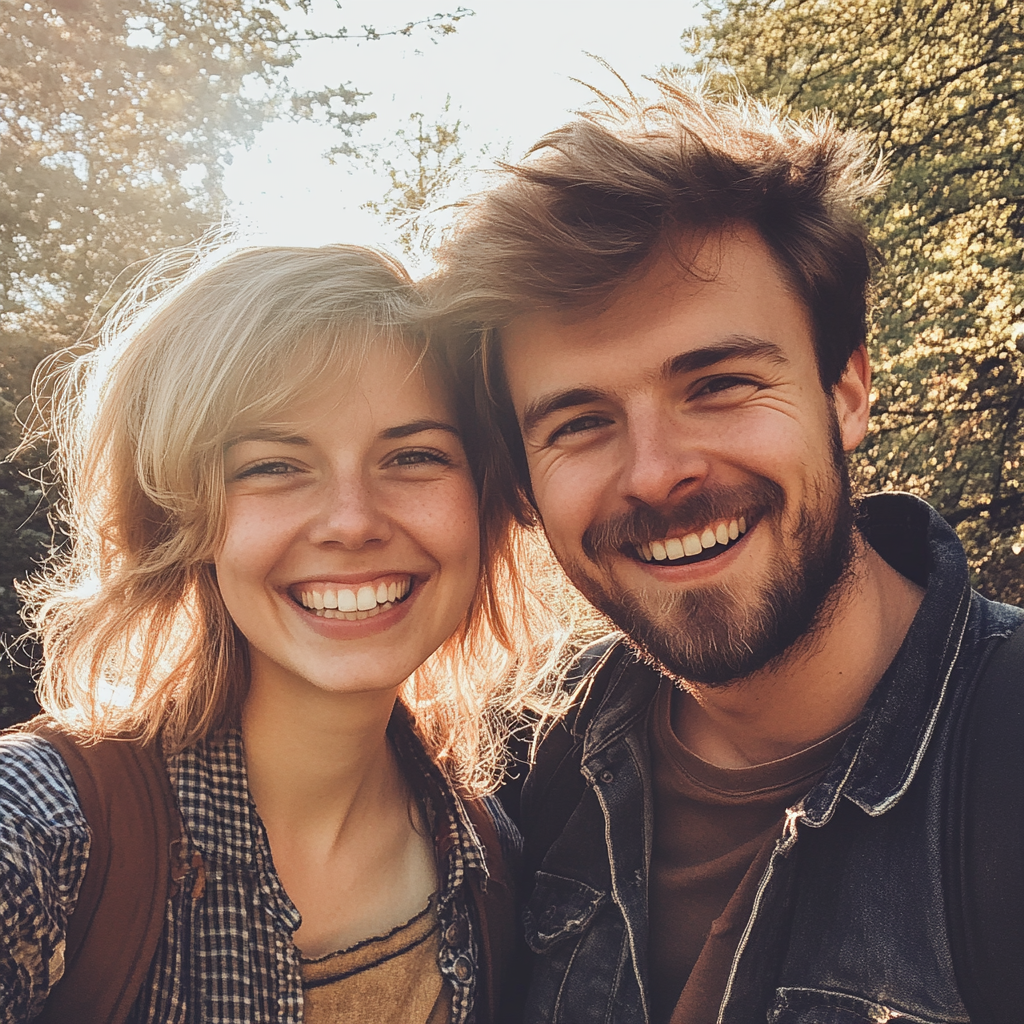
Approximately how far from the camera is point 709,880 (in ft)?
7.12

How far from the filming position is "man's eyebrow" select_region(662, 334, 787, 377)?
2189 mm

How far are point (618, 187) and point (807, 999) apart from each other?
6.40ft

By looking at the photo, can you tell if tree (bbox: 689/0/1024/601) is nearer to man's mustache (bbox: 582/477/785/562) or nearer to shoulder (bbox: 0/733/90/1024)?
man's mustache (bbox: 582/477/785/562)

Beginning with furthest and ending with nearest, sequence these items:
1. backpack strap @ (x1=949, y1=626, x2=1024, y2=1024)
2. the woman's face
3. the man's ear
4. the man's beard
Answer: the man's ear → the man's beard → the woman's face → backpack strap @ (x1=949, y1=626, x2=1024, y2=1024)

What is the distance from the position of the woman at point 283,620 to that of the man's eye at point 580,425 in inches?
10.8

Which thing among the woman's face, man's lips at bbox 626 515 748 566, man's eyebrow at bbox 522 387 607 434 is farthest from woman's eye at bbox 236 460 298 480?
man's lips at bbox 626 515 748 566

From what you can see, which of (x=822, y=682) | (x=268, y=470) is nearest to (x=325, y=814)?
(x=268, y=470)

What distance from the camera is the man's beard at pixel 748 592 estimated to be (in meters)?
2.20

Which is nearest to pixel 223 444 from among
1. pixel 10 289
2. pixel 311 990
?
pixel 311 990

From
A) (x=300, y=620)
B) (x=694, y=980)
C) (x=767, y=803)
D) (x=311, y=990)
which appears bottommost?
(x=311, y=990)

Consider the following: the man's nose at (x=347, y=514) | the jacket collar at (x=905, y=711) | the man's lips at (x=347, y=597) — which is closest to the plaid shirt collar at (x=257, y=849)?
the man's lips at (x=347, y=597)

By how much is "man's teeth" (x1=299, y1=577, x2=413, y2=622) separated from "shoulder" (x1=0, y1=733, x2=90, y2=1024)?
66cm

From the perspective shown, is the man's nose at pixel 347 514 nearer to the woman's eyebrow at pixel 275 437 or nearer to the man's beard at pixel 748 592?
the woman's eyebrow at pixel 275 437

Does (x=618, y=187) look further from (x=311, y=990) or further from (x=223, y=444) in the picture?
(x=311, y=990)
